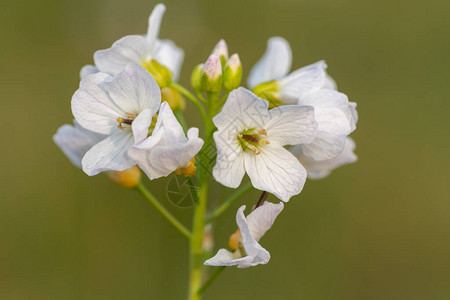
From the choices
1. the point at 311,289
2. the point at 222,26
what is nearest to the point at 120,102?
the point at 311,289

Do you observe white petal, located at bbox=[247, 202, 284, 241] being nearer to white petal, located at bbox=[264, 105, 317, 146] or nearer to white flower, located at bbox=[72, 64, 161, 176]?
white petal, located at bbox=[264, 105, 317, 146]

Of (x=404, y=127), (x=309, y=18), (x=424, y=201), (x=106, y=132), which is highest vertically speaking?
(x=106, y=132)

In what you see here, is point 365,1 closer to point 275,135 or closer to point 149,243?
point 149,243

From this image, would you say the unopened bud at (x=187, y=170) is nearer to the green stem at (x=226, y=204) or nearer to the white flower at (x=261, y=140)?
the white flower at (x=261, y=140)

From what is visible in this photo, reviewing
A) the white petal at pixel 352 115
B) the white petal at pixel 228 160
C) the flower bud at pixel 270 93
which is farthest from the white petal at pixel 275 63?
the white petal at pixel 228 160

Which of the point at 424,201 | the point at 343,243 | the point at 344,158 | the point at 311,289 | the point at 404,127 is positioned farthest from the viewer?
the point at 404,127

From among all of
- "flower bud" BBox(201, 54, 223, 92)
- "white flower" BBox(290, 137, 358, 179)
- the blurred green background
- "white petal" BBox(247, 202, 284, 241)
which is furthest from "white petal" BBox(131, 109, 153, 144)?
the blurred green background

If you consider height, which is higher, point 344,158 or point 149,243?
point 344,158

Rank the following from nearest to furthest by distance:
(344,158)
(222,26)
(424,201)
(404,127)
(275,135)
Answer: (275,135) → (344,158) → (424,201) → (404,127) → (222,26)
